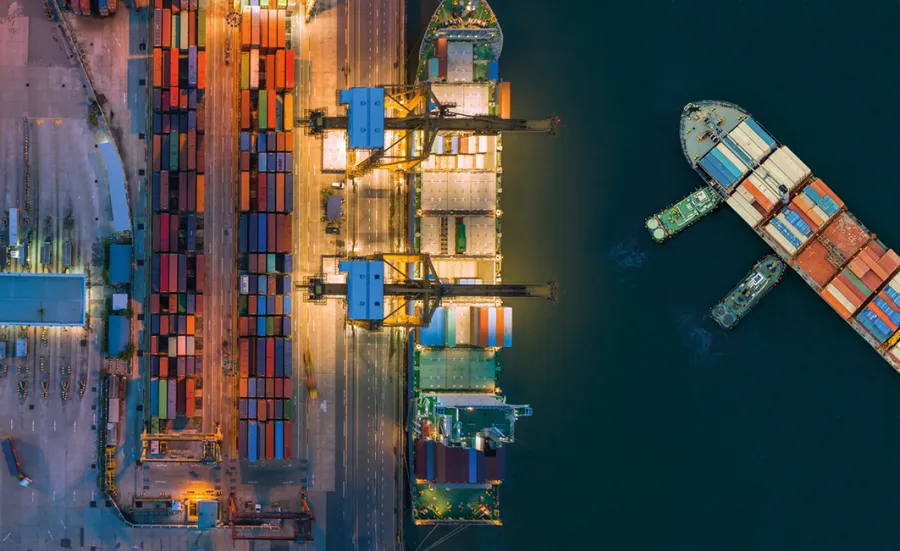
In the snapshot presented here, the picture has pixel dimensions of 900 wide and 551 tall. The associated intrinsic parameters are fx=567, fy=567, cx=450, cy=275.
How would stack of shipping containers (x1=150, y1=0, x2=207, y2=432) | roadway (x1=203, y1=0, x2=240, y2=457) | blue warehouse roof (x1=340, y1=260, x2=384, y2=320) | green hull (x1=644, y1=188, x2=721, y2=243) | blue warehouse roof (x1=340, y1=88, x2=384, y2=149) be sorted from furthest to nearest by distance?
1. green hull (x1=644, y1=188, x2=721, y2=243)
2. roadway (x1=203, y1=0, x2=240, y2=457)
3. stack of shipping containers (x1=150, y1=0, x2=207, y2=432)
4. blue warehouse roof (x1=340, y1=88, x2=384, y2=149)
5. blue warehouse roof (x1=340, y1=260, x2=384, y2=320)

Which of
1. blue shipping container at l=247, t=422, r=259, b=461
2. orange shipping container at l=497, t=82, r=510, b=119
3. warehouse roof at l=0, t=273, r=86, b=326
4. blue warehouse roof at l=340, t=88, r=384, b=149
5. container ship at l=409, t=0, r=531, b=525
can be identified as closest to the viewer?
blue warehouse roof at l=340, t=88, r=384, b=149

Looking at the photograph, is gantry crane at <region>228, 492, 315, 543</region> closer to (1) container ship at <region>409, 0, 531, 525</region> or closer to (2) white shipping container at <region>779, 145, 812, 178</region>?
(1) container ship at <region>409, 0, 531, 525</region>

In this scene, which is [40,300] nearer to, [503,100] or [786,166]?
[503,100]

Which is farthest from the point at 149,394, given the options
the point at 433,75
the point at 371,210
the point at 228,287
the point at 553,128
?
the point at 553,128

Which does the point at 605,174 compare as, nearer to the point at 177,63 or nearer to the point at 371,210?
the point at 371,210

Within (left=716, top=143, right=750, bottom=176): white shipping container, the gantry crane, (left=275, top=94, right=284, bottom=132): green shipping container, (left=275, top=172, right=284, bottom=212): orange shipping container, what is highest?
(left=275, top=94, right=284, bottom=132): green shipping container

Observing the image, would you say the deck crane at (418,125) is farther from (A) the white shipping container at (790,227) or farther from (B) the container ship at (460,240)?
(A) the white shipping container at (790,227)

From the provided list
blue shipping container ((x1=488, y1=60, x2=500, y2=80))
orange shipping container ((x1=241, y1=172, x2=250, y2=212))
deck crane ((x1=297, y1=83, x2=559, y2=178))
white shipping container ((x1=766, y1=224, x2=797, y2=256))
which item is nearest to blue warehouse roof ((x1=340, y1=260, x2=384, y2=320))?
deck crane ((x1=297, y1=83, x2=559, y2=178))
